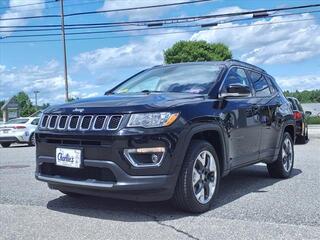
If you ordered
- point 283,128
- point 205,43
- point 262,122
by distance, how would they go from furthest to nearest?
1. point 205,43
2. point 283,128
3. point 262,122

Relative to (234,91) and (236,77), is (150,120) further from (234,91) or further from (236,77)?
(236,77)

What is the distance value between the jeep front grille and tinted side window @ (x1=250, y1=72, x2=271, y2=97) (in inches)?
117

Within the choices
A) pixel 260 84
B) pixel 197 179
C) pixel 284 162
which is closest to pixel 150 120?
pixel 197 179

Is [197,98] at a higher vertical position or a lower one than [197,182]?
higher

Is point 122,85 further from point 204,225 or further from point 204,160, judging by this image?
point 204,225

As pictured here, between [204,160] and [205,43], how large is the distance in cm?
4870

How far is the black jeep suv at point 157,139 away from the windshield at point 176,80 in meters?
0.01

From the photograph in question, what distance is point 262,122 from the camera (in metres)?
7.11

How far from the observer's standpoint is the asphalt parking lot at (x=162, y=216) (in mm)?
4703

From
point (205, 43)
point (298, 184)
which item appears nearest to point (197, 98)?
point (298, 184)

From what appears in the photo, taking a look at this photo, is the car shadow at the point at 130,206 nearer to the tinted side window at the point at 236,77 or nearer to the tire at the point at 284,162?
the tire at the point at 284,162

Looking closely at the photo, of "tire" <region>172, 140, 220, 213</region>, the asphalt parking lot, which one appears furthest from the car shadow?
"tire" <region>172, 140, 220, 213</region>

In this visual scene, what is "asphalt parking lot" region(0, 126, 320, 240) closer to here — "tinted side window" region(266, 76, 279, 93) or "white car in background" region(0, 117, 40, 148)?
"tinted side window" region(266, 76, 279, 93)

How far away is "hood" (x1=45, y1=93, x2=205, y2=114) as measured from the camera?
509 cm
